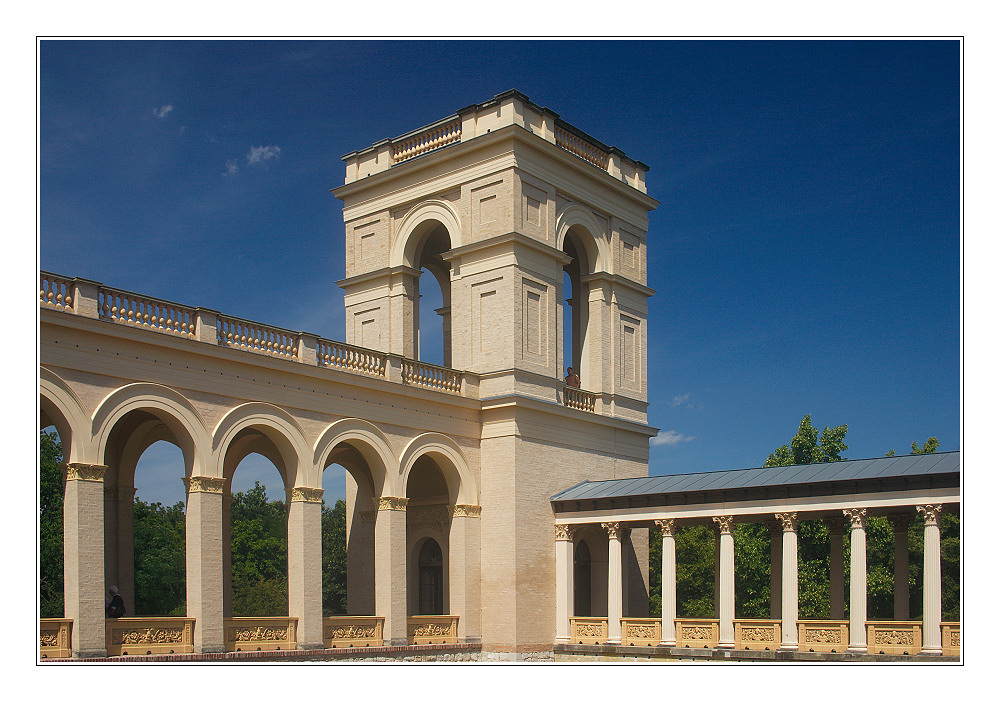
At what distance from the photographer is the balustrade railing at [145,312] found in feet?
79.9

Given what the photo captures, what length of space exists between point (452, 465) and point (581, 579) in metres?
6.89

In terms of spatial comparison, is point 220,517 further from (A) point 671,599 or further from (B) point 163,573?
(B) point 163,573

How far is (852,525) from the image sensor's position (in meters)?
27.5

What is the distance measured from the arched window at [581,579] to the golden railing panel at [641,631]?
14.3ft

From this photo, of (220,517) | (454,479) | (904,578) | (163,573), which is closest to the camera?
(220,517)

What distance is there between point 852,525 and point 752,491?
2.94 metres

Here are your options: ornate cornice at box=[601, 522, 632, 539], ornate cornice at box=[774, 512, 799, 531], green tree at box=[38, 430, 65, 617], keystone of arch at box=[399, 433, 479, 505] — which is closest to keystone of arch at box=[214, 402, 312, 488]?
keystone of arch at box=[399, 433, 479, 505]

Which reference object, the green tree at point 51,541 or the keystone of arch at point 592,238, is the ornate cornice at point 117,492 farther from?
the green tree at point 51,541

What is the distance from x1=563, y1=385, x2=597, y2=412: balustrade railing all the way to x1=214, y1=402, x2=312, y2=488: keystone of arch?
10486 mm

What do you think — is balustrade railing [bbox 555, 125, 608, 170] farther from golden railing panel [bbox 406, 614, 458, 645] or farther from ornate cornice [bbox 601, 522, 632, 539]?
golden railing panel [bbox 406, 614, 458, 645]

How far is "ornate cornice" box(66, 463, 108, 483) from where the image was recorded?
2303 cm

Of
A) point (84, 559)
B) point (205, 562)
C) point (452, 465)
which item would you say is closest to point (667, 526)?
point (452, 465)

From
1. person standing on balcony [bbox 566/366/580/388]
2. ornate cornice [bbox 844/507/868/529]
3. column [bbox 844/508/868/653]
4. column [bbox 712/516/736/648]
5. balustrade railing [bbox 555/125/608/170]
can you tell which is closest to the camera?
column [bbox 844/508/868/653]
